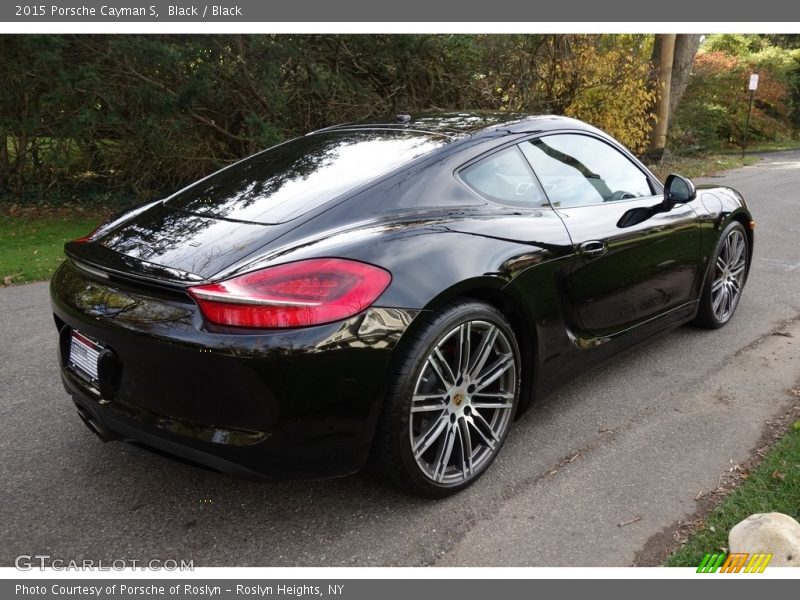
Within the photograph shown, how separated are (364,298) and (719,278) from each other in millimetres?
3163

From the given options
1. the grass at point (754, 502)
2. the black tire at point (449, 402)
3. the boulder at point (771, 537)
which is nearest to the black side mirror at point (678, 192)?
the grass at point (754, 502)

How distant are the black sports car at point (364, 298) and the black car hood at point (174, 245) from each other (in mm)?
11

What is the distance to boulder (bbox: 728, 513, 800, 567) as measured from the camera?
87.7 inches

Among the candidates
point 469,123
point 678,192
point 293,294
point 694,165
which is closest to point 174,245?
point 293,294

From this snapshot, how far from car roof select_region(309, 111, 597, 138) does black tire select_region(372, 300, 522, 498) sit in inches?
39.1

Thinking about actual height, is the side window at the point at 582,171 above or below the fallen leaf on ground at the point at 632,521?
above

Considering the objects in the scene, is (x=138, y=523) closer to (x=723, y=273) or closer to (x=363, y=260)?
(x=363, y=260)

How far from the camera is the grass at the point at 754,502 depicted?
2.35 metres

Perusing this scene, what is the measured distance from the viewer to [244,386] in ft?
7.06

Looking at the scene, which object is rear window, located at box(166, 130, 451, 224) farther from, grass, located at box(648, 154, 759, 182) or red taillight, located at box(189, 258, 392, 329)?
grass, located at box(648, 154, 759, 182)

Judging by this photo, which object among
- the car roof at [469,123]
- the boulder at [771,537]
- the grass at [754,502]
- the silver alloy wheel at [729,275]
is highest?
the car roof at [469,123]

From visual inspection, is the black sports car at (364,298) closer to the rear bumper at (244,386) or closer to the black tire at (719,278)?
the rear bumper at (244,386)

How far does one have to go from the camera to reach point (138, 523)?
2510 mm

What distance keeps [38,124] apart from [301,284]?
9.65m
